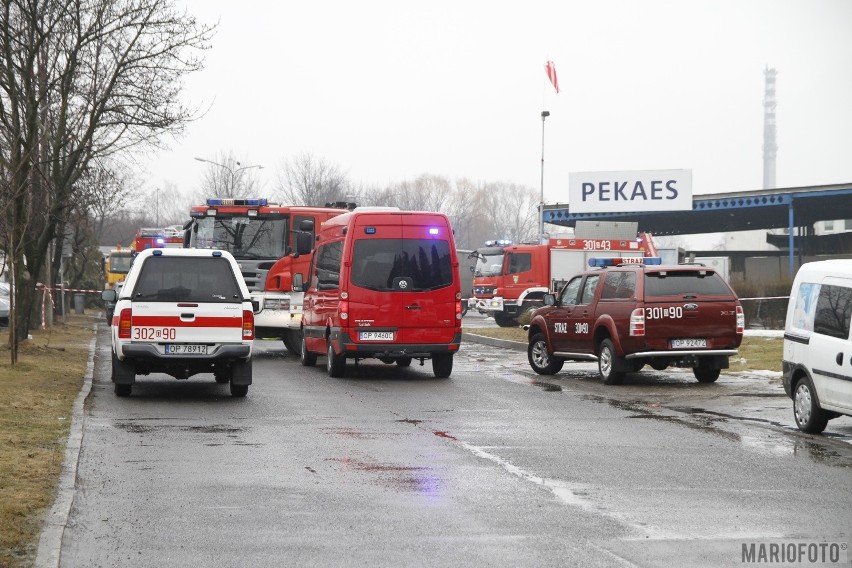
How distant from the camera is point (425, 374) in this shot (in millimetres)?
21641

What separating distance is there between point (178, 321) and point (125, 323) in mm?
659

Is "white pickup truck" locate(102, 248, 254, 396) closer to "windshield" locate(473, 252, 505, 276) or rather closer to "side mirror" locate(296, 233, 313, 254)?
"side mirror" locate(296, 233, 313, 254)

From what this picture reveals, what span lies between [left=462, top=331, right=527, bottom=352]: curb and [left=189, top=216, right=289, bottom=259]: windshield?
6.47 m

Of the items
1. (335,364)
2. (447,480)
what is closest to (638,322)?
(335,364)

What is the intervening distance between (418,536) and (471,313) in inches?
2139

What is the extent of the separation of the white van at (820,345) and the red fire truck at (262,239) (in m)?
13.9

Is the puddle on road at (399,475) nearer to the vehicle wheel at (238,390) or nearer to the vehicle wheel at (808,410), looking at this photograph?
the vehicle wheel at (808,410)

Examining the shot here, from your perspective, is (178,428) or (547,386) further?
(547,386)

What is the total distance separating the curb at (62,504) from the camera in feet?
21.9

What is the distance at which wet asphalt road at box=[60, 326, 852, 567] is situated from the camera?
23.1 feet

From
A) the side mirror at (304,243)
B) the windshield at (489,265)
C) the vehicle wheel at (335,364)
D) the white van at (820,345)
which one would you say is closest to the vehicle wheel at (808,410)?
the white van at (820,345)

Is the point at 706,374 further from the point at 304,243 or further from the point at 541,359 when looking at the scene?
the point at 304,243

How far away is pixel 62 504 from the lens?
8.18m

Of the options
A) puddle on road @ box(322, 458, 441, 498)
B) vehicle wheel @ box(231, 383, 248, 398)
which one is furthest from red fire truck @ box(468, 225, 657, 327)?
puddle on road @ box(322, 458, 441, 498)
